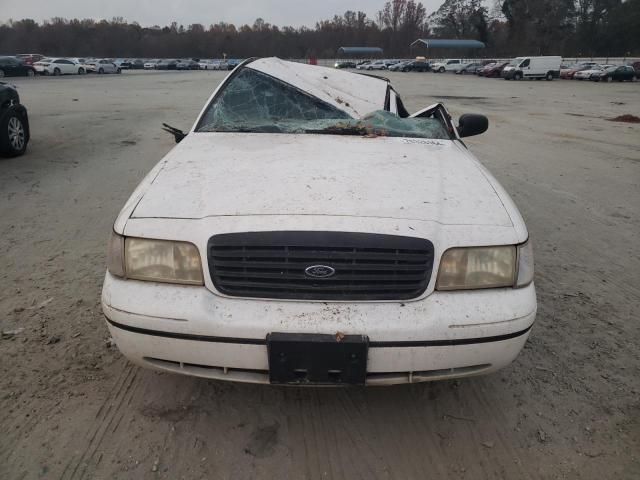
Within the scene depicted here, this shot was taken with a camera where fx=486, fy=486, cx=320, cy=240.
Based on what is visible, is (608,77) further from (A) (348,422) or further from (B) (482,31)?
(B) (482,31)

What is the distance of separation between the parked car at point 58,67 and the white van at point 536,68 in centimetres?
3783

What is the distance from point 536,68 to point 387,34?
81.0 meters

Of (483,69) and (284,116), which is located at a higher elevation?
(284,116)

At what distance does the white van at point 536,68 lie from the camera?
38531mm

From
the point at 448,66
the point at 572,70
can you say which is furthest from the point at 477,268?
the point at 448,66

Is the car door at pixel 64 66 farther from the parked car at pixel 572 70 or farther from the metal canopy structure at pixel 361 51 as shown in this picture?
the metal canopy structure at pixel 361 51

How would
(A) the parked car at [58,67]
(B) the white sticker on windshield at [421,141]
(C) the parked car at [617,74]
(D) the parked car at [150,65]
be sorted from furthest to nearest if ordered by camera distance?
(D) the parked car at [150,65]
(A) the parked car at [58,67]
(C) the parked car at [617,74]
(B) the white sticker on windshield at [421,141]

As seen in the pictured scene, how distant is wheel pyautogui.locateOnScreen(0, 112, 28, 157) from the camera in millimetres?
6992

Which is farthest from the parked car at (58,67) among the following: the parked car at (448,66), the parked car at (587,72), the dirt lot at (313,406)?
the dirt lot at (313,406)

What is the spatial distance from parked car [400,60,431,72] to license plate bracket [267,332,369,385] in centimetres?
6373

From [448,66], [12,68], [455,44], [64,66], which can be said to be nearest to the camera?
[12,68]

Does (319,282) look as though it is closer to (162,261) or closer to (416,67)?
(162,261)

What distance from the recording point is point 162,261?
197cm

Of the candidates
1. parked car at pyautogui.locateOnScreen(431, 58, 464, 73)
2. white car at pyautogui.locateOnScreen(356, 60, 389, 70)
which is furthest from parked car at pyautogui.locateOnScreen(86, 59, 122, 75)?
parked car at pyautogui.locateOnScreen(431, 58, 464, 73)
